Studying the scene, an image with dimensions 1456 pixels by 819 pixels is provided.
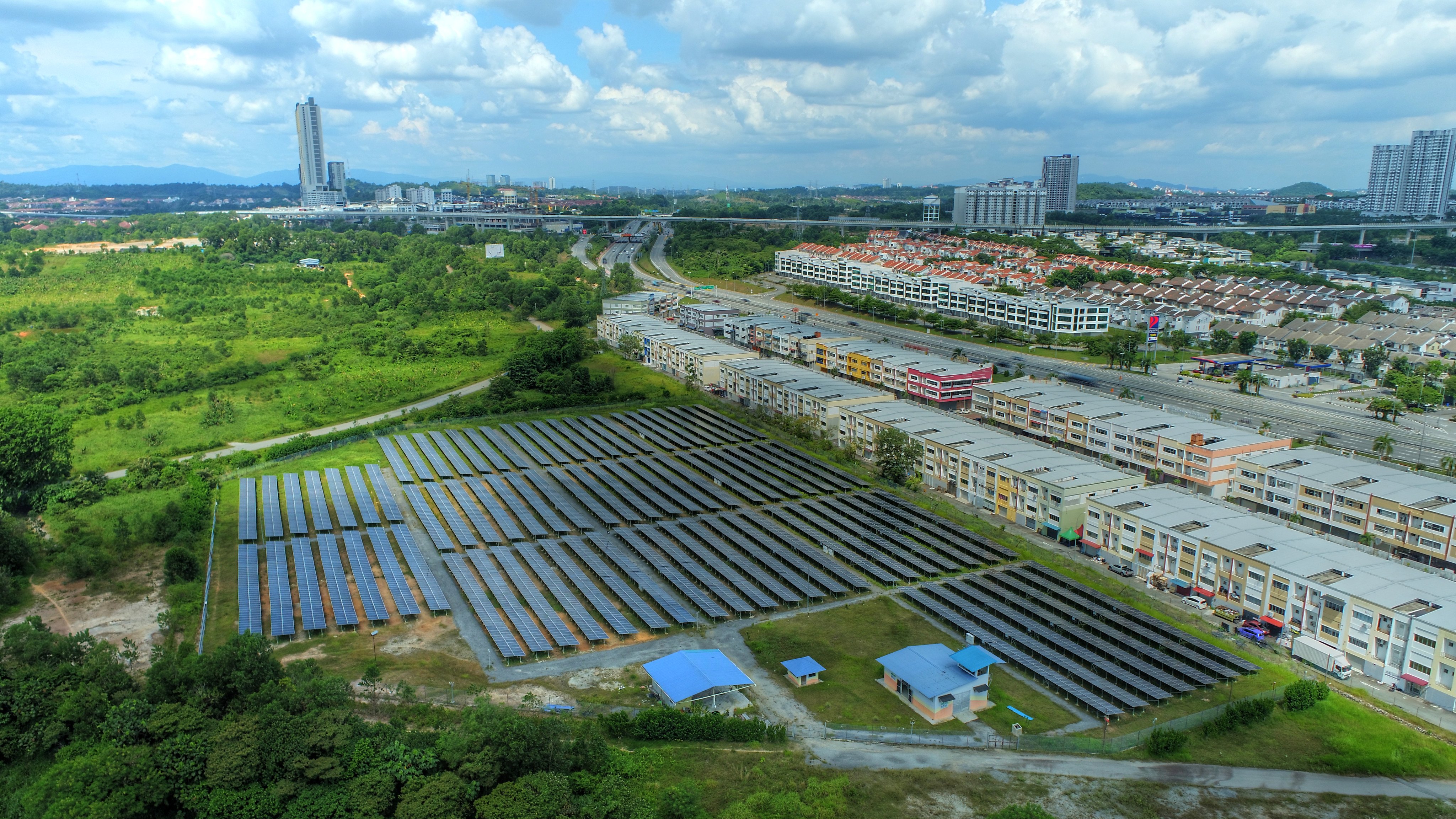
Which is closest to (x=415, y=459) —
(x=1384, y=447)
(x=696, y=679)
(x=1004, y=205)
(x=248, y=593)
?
(x=248, y=593)

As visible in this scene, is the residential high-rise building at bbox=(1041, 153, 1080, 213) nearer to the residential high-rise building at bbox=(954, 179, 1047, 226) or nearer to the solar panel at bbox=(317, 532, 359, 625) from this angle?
the residential high-rise building at bbox=(954, 179, 1047, 226)

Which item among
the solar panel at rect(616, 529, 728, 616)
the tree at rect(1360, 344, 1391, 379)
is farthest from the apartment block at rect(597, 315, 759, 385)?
the tree at rect(1360, 344, 1391, 379)

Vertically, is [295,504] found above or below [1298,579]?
below

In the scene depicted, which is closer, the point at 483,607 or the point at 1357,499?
the point at 483,607

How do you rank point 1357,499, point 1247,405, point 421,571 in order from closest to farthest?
point 421,571 < point 1357,499 < point 1247,405

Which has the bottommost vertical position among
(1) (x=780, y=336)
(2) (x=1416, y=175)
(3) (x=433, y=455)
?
(3) (x=433, y=455)

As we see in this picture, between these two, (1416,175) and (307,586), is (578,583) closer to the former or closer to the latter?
(307,586)

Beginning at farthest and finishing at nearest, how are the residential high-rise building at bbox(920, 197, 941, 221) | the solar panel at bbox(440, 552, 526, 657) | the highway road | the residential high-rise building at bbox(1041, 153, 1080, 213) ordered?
the residential high-rise building at bbox(1041, 153, 1080, 213) < the residential high-rise building at bbox(920, 197, 941, 221) < the highway road < the solar panel at bbox(440, 552, 526, 657)
